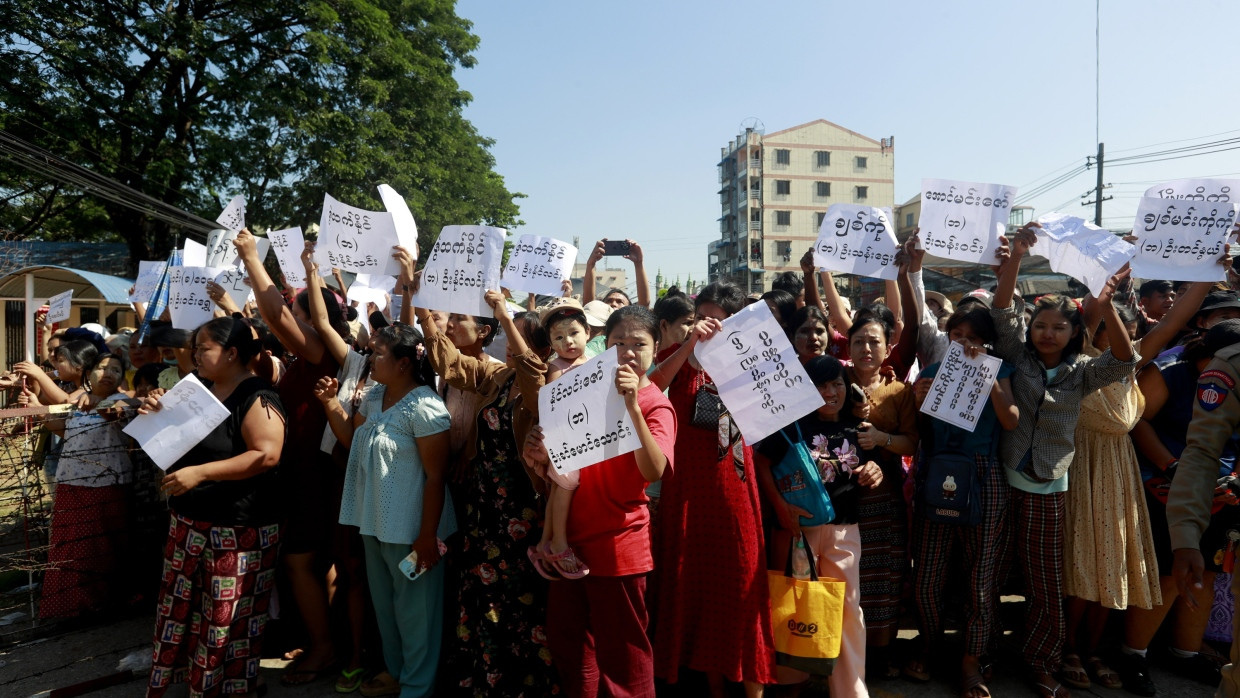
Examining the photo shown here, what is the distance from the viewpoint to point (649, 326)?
3.27 meters

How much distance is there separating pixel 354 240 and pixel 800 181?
203 feet

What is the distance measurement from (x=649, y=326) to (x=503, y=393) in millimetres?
820

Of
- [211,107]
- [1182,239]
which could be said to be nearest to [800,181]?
[211,107]

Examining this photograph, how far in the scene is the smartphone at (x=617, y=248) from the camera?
17.1 feet

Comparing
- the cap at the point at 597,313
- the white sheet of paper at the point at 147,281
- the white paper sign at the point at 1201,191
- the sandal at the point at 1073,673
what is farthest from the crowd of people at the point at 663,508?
the white sheet of paper at the point at 147,281

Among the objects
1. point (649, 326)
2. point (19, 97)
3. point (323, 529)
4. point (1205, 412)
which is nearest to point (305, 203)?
point (19, 97)

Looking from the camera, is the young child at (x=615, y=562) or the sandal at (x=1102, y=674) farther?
the sandal at (x=1102, y=674)

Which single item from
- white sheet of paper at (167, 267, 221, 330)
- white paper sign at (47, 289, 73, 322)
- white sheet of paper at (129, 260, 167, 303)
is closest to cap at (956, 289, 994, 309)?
Answer: white sheet of paper at (167, 267, 221, 330)

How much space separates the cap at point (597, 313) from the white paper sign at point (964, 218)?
202 centimetres

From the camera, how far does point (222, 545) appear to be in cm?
365

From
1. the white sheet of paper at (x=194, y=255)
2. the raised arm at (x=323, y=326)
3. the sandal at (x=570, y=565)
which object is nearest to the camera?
the sandal at (x=570, y=565)

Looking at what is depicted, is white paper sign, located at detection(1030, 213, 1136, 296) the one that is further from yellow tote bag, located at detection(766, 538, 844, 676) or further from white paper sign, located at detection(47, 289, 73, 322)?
white paper sign, located at detection(47, 289, 73, 322)

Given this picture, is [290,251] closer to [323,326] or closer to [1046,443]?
[323,326]

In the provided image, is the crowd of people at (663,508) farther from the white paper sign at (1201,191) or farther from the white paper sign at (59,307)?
the white paper sign at (59,307)
